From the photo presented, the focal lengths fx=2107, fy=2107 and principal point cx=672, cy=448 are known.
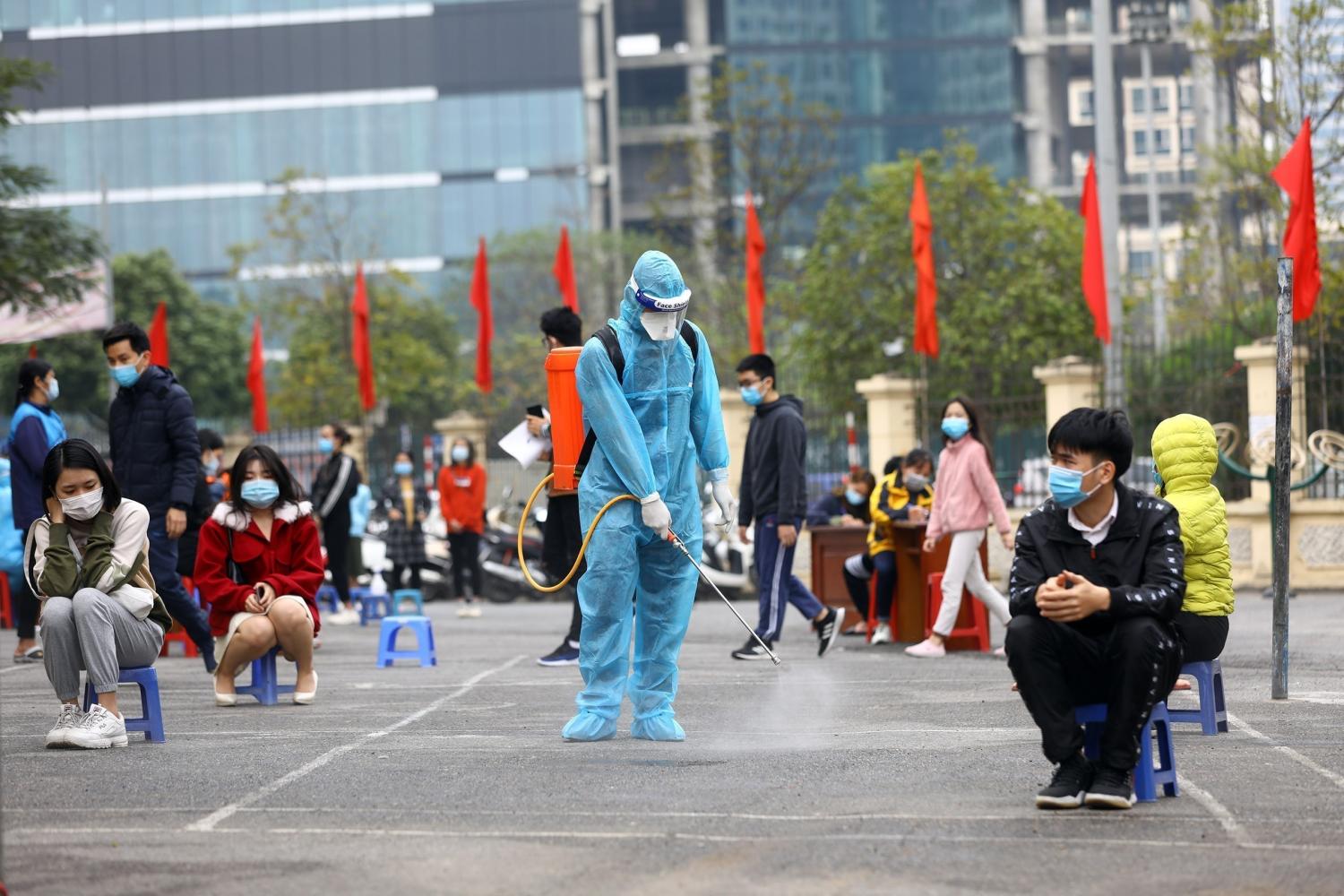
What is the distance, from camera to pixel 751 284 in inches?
1085

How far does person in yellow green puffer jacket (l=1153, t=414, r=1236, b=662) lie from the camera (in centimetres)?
854

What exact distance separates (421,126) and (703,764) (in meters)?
81.5

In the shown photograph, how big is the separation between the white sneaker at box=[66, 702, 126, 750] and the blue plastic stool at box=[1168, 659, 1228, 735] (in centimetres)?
442

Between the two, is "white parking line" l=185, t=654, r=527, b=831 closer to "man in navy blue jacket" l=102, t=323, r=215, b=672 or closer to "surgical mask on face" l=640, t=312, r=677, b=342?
"man in navy blue jacket" l=102, t=323, r=215, b=672

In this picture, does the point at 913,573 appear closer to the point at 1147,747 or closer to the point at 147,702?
the point at 147,702

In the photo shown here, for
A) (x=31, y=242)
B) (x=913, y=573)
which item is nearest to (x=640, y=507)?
(x=913, y=573)

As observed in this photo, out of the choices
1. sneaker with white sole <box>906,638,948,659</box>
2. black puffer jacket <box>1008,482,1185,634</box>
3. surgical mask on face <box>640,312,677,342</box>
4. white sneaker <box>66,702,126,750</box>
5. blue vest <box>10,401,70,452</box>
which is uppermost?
surgical mask on face <box>640,312,677,342</box>

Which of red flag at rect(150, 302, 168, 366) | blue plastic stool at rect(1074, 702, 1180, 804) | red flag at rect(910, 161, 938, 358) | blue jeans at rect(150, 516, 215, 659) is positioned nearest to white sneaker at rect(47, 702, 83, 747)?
blue jeans at rect(150, 516, 215, 659)

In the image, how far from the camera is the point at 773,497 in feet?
44.6

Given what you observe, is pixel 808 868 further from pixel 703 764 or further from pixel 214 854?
pixel 703 764

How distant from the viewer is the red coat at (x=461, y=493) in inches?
771

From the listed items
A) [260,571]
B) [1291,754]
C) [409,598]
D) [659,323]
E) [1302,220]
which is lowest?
[409,598]

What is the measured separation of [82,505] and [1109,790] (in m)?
4.57

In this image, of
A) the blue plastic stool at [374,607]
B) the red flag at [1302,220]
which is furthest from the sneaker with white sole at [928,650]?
the blue plastic stool at [374,607]
